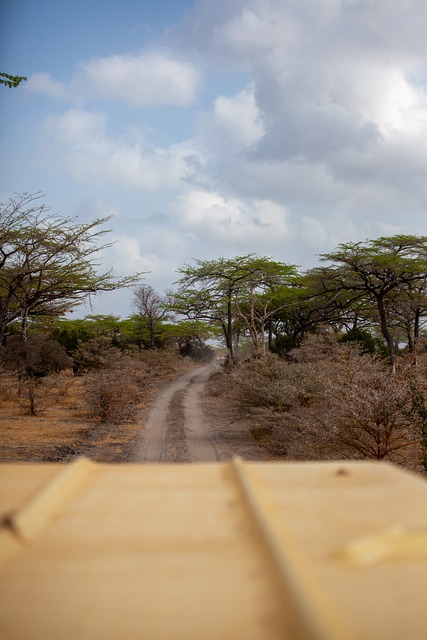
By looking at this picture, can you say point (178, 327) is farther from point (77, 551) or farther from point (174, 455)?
point (77, 551)

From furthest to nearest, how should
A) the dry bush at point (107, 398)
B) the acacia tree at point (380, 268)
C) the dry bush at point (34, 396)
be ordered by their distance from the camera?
the acacia tree at point (380, 268), the dry bush at point (34, 396), the dry bush at point (107, 398)

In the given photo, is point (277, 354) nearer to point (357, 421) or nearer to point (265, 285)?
point (265, 285)

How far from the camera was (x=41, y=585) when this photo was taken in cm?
102

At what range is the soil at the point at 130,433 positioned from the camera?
10258 millimetres

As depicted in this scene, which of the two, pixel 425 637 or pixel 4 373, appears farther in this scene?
pixel 4 373

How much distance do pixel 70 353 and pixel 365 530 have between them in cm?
3023

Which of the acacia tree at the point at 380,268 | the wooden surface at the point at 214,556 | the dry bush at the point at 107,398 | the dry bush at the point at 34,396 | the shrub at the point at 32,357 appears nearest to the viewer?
the wooden surface at the point at 214,556

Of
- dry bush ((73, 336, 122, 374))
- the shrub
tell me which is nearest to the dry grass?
the shrub

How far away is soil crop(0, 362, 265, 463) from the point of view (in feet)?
33.7

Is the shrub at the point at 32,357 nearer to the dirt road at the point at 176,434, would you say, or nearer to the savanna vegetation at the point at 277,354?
the savanna vegetation at the point at 277,354

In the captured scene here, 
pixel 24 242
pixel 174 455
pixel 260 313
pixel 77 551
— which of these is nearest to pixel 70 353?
pixel 260 313

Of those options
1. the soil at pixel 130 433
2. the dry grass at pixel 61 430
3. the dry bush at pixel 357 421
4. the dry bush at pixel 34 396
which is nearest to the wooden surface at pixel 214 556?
the dry bush at pixel 357 421

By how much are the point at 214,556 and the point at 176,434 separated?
11706mm

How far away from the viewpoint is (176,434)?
12.6 meters
